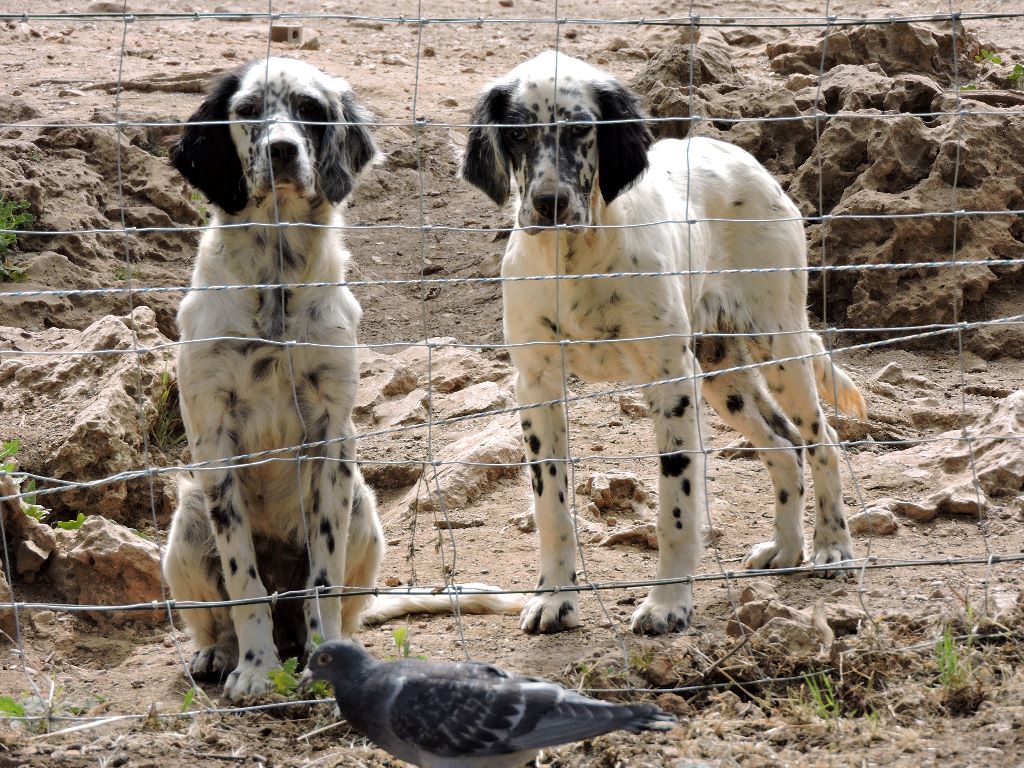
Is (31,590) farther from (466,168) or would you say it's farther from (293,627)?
(466,168)

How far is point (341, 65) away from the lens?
471 inches

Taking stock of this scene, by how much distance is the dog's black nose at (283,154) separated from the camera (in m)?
3.99

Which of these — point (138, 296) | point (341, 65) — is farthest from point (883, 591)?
point (341, 65)

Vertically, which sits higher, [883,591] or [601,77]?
[601,77]

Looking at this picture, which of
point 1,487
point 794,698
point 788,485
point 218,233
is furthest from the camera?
point 788,485

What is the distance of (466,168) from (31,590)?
90.7 inches

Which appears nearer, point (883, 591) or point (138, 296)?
point (883, 591)

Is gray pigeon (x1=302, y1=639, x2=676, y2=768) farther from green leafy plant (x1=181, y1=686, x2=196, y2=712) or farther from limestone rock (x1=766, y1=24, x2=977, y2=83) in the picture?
limestone rock (x1=766, y1=24, x2=977, y2=83)

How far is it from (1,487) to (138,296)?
2.83 metres

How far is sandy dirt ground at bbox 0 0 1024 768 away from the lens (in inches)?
131

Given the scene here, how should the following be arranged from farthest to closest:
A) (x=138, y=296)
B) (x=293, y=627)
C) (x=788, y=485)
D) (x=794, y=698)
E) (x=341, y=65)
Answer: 1. (x=341, y=65)
2. (x=138, y=296)
3. (x=788, y=485)
4. (x=293, y=627)
5. (x=794, y=698)

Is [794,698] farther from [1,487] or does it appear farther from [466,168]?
[1,487]

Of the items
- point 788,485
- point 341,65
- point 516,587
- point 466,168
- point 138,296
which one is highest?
point 341,65

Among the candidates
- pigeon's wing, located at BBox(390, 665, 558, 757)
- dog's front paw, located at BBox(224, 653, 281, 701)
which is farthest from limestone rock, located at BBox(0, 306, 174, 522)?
pigeon's wing, located at BBox(390, 665, 558, 757)
